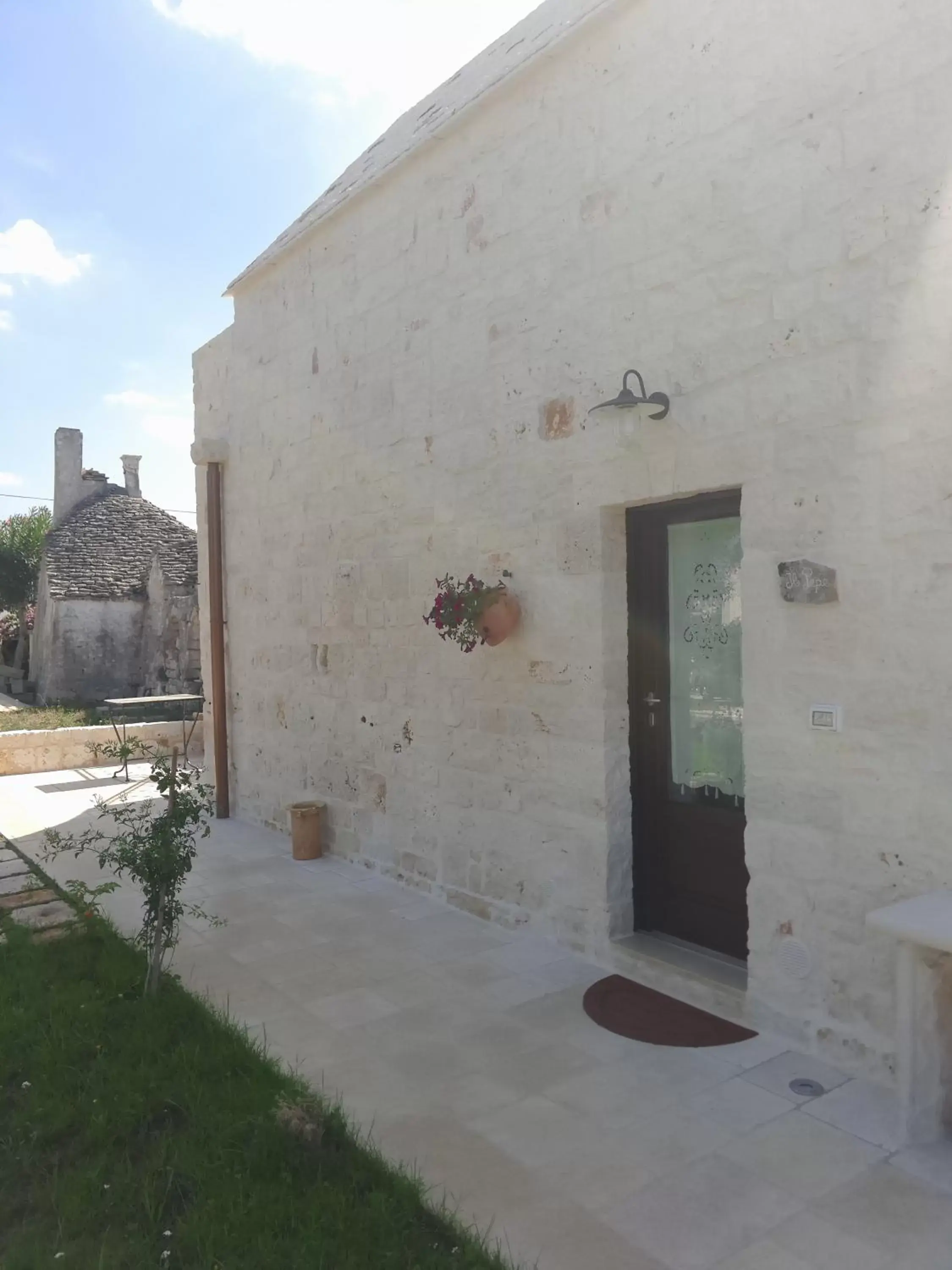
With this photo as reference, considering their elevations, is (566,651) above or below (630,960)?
above

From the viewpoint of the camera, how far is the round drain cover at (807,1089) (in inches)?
123

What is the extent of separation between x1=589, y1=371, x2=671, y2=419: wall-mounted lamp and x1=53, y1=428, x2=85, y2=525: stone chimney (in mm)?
21044

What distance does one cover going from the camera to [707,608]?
4.07 meters

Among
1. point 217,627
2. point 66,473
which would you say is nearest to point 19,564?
point 66,473

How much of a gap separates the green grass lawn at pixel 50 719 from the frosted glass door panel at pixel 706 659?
10878 millimetres

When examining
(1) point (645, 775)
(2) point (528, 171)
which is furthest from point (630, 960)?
(2) point (528, 171)

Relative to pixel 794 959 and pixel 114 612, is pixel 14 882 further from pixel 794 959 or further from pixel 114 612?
pixel 114 612

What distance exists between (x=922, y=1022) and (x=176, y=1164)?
7.56ft

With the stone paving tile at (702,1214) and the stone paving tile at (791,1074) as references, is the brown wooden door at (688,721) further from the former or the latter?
the stone paving tile at (702,1214)

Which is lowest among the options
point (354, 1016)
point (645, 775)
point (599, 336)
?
point (354, 1016)

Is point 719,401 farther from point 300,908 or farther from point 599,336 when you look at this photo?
point 300,908

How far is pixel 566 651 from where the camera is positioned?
14.9 ft

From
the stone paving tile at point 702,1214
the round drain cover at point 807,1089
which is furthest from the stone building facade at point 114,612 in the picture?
the stone paving tile at point 702,1214

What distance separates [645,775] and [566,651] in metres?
0.72
